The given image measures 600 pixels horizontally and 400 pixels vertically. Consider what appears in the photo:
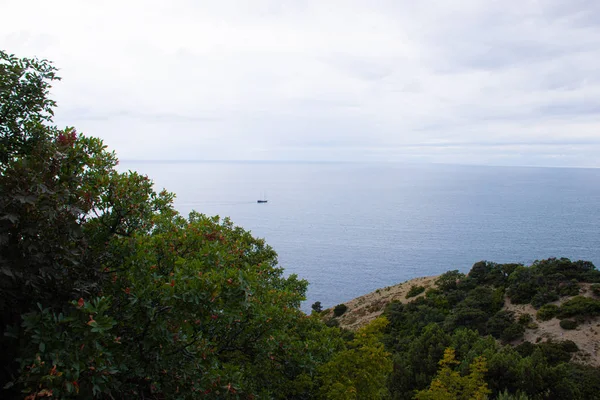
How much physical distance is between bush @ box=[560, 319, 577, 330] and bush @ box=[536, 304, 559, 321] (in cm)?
201

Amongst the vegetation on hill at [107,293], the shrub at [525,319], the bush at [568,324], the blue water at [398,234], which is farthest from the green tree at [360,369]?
the blue water at [398,234]

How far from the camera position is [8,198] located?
5.76m

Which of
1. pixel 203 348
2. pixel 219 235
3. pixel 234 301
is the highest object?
pixel 219 235

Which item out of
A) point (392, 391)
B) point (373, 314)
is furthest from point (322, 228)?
point (392, 391)

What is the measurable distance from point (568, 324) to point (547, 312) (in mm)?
2842

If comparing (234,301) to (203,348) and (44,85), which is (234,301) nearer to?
(203,348)

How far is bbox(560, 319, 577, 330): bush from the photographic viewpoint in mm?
27797

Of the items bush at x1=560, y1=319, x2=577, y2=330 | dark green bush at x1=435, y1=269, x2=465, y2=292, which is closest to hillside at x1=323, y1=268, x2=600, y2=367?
bush at x1=560, y1=319, x2=577, y2=330

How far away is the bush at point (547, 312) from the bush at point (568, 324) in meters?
2.01

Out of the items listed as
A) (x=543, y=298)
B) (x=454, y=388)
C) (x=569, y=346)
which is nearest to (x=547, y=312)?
(x=543, y=298)

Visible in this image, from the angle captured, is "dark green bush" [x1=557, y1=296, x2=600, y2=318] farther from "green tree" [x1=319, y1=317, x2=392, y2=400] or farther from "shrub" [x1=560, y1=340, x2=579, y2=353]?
"green tree" [x1=319, y1=317, x2=392, y2=400]

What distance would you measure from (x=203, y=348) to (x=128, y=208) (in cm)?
297

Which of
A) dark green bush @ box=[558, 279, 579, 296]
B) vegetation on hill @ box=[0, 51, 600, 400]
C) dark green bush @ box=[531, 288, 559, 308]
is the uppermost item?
vegetation on hill @ box=[0, 51, 600, 400]

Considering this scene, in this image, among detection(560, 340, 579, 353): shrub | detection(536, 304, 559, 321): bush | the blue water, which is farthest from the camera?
the blue water
